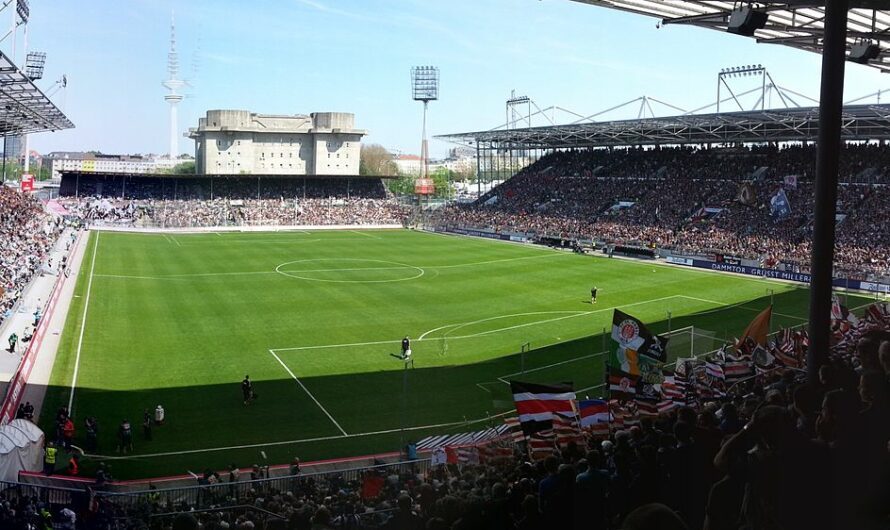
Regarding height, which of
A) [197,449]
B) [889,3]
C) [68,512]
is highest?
[889,3]

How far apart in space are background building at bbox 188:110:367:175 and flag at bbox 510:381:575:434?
406 feet

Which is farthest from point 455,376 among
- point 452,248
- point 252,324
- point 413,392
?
point 452,248

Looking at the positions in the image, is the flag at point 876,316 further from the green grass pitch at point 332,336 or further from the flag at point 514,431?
the flag at point 514,431

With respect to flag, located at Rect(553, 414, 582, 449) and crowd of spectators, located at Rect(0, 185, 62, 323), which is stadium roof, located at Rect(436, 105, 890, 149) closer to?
crowd of spectators, located at Rect(0, 185, 62, 323)

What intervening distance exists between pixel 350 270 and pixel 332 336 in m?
20.1

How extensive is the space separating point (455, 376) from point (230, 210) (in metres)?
75.7

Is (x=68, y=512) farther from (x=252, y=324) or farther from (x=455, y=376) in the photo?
(x=252, y=324)

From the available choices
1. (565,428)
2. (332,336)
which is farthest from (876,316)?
(332,336)

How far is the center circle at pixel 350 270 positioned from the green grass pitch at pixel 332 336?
0.21 meters

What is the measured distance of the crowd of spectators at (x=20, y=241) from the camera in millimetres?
37869

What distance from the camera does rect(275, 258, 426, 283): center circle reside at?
4894 centimetres

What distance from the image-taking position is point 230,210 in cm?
9638

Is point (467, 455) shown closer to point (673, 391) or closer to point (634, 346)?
point (673, 391)

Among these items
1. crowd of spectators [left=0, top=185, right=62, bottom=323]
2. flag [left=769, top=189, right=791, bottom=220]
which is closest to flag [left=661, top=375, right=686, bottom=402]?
crowd of spectators [left=0, top=185, right=62, bottom=323]
